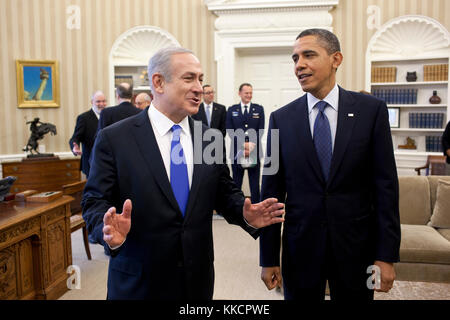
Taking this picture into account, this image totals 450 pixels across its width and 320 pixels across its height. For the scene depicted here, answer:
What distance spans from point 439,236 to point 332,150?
93.3 inches

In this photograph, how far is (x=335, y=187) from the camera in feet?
5.85

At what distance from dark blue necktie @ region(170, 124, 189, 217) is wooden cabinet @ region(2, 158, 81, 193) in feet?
18.9

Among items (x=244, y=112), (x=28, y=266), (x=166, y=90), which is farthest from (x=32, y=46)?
(x=166, y=90)

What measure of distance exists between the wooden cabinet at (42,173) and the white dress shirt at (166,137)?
567 cm

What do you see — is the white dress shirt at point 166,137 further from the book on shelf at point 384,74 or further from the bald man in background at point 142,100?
the book on shelf at point 384,74

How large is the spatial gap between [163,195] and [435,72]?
647 cm

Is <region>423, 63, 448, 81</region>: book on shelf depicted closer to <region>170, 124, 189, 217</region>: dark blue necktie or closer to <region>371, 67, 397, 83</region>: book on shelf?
<region>371, 67, 397, 83</region>: book on shelf

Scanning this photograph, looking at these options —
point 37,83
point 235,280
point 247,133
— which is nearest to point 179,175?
point 235,280

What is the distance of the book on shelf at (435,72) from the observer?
679cm

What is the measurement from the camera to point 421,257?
3.38 meters

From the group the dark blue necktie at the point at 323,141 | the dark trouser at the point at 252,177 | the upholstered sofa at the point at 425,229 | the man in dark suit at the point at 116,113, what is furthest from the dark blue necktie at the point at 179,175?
the dark trouser at the point at 252,177

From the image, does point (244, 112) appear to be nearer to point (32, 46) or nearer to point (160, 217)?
point (32, 46)

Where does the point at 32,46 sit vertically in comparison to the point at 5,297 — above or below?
above

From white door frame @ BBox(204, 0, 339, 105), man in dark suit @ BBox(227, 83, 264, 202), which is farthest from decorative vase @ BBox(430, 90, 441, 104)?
man in dark suit @ BBox(227, 83, 264, 202)
